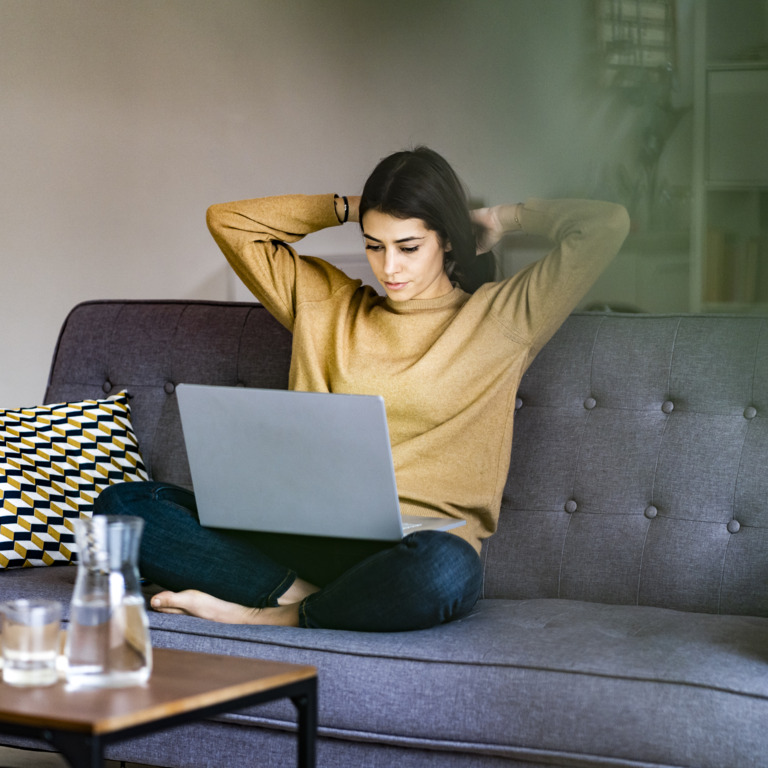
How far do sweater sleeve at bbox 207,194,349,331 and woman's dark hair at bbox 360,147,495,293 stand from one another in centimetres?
14

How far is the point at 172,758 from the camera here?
1189mm

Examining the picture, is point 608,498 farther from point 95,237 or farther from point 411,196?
point 95,237

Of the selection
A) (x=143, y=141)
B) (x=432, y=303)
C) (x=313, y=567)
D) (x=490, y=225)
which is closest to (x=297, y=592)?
→ (x=313, y=567)

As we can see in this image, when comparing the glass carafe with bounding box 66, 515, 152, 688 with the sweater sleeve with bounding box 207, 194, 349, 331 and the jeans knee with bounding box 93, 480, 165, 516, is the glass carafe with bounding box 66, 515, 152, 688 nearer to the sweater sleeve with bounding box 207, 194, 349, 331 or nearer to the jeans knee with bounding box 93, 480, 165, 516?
the jeans knee with bounding box 93, 480, 165, 516

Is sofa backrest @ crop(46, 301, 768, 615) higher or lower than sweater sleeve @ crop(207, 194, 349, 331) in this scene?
lower

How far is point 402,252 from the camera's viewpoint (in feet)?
4.63

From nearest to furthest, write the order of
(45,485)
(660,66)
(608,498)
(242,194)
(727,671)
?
1. (660,66)
2. (727,671)
3. (608,498)
4. (45,485)
5. (242,194)

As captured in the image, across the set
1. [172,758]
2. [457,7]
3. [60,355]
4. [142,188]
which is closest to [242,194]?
[142,188]

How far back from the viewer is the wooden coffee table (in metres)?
0.69

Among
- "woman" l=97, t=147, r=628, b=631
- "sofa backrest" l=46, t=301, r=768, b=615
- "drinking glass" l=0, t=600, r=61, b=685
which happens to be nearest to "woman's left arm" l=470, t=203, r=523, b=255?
"woman" l=97, t=147, r=628, b=631

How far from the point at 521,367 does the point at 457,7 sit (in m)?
0.88

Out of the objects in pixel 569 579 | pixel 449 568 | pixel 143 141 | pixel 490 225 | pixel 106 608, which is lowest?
pixel 569 579

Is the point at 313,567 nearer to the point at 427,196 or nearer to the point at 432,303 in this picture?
the point at 432,303

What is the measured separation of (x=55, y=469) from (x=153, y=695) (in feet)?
2.78
